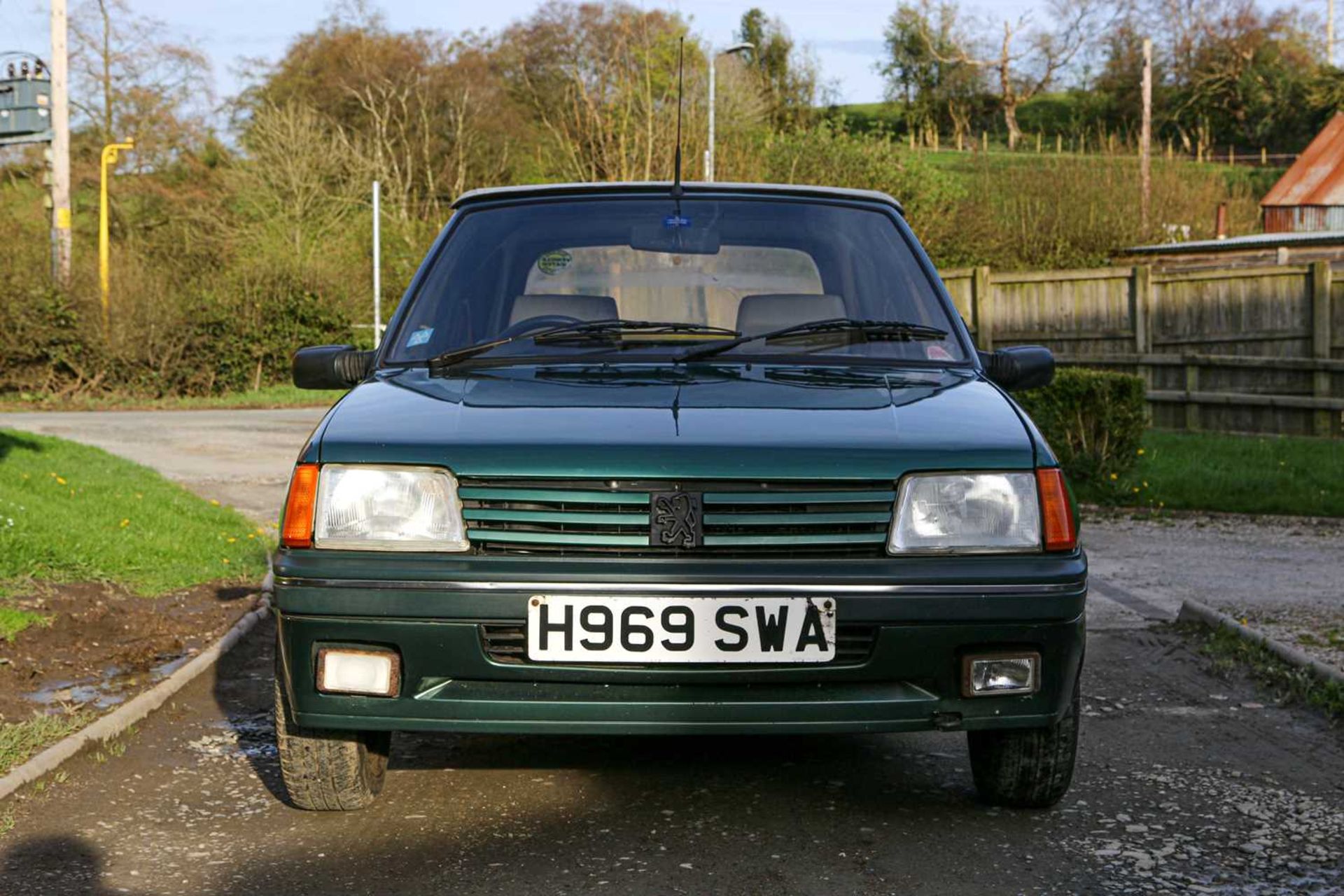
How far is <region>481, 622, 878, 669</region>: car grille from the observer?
11.9ft

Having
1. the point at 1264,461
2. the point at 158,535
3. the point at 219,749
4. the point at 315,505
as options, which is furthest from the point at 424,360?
the point at 1264,461

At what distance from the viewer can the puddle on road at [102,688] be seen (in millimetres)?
5500

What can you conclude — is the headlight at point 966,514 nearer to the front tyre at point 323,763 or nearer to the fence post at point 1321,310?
the front tyre at point 323,763

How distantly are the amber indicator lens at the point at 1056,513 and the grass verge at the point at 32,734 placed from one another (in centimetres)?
289

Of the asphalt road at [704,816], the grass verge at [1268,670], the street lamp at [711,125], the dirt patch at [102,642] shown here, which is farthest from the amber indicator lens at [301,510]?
the street lamp at [711,125]

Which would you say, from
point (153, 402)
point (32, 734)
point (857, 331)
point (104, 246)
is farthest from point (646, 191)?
point (104, 246)

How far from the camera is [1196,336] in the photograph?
2122 centimetres

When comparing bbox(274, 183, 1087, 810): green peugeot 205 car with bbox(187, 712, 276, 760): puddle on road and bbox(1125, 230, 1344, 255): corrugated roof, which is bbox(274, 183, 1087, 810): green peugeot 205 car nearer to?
bbox(187, 712, 276, 760): puddle on road

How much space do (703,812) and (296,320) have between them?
2677cm

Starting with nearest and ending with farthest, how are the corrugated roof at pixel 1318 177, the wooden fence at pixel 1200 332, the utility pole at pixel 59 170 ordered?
1. the wooden fence at pixel 1200 332
2. the utility pole at pixel 59 170
3. the corrugated roof at pixel 1318 177

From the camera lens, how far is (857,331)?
4703 millimetres

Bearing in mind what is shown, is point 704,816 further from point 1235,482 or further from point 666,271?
point 1235,482

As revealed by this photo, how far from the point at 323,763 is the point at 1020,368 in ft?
7.69

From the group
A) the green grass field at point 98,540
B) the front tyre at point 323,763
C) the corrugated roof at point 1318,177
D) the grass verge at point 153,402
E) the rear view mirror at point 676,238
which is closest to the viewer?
the front tyre at point 323,763
